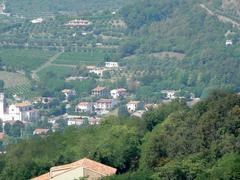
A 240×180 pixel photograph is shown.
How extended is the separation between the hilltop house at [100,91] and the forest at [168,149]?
45.6 metres

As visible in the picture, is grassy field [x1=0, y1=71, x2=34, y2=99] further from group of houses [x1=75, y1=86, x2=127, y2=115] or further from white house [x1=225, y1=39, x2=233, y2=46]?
white house [x1=225, y1=39, x2=233, y2=46]

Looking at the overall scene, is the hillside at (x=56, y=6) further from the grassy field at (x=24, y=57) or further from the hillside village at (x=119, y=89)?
the grassy field at (x=24, y=57)

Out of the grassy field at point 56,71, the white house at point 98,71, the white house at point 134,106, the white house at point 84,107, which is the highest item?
the white house at point 134,106

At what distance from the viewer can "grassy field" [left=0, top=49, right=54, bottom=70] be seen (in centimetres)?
10938

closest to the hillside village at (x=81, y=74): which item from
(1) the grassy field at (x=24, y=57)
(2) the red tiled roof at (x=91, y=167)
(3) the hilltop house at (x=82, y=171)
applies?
(1) the grassy field at (x=24, y=57)

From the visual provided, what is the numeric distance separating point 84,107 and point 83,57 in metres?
16.3

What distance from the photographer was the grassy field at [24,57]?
359 ft

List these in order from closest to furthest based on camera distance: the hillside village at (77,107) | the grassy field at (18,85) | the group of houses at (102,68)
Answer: the hillside village at (77,107) → the grassy field at (18,85) → the group of houses at (102,68)

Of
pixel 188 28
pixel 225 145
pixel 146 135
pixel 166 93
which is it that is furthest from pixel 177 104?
pixel 188 28

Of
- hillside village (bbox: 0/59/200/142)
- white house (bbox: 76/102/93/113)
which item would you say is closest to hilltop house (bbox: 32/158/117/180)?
hillside village (bbox: 0/59/200/142)

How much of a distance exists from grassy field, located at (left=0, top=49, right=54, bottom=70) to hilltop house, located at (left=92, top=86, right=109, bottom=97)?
651cm

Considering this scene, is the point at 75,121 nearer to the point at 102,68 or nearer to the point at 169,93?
the point at 169,93

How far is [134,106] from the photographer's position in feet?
316

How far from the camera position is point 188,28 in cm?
11800
